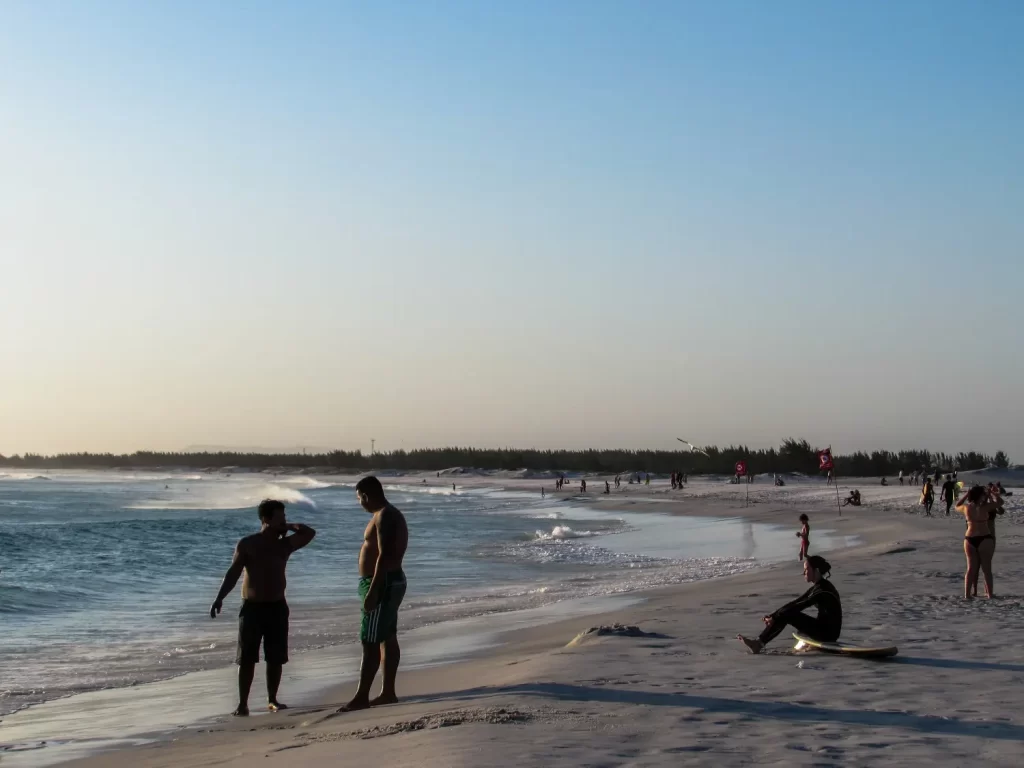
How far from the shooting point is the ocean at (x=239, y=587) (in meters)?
11.8

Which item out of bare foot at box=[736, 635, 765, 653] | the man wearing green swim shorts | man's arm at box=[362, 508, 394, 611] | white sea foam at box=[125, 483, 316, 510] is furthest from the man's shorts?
white sea foam at box=[125, 483, 316, 510]

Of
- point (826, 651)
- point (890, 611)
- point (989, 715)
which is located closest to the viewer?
point (989, 715)

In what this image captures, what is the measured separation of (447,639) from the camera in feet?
40.7

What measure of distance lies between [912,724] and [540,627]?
23.4ft

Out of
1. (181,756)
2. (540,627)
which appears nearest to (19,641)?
(540,627)

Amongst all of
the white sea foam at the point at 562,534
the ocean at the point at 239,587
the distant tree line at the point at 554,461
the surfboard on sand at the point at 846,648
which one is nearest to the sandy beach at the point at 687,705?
the surfboard on sand at the point at 846,648

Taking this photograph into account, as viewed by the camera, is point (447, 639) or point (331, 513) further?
point (331, 513)

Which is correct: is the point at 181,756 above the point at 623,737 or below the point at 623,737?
below

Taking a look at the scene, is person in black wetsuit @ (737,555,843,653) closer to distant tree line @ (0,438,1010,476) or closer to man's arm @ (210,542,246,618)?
man's arm @ (210,542,246,618)

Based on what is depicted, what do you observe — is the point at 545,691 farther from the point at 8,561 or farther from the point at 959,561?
the point at 8,561

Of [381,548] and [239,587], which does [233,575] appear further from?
[239,587]

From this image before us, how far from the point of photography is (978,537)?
38.6 ft

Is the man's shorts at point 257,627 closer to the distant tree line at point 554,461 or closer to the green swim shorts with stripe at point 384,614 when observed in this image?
the green swim shorts with stripe at point 384,614

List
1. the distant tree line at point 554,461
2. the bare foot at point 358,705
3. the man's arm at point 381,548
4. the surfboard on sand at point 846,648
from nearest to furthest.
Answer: the man's arm at point 381,548 < the bare foot at point 358,705 < the surfboard on sand at point 846,648 < the distant tree line at point 554,461
